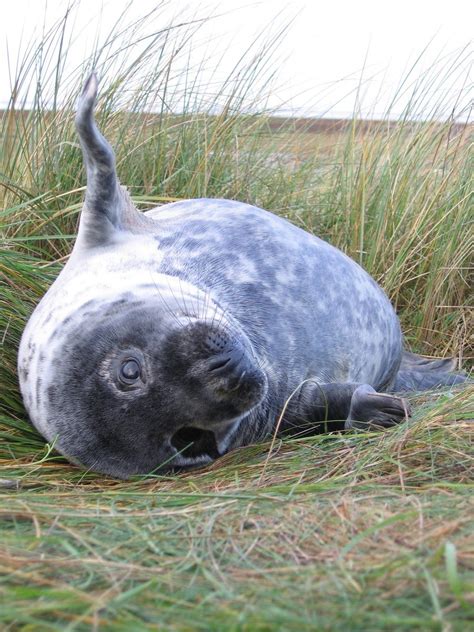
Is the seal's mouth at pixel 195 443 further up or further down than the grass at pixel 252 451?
further down

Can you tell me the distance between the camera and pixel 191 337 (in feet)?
9.30

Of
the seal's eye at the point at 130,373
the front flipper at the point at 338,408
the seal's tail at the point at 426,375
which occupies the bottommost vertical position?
the seal's tail at the point at 426,375

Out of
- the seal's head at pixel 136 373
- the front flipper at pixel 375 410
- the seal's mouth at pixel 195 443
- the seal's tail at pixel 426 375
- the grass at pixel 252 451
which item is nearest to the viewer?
the grass at pixel 252 451

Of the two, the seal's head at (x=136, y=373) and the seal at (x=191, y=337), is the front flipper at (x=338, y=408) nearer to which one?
the seal at (x=191, y=337)

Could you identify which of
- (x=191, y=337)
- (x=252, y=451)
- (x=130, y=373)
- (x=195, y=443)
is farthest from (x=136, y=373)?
(x=252, y=451)

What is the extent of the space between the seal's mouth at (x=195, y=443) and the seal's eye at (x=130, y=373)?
215 mm

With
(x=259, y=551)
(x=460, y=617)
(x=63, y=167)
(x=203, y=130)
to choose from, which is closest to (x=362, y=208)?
(x=203, y=130)

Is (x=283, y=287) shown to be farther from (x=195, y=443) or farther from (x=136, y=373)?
(x=136, y=373)

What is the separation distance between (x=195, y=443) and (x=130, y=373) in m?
0.35

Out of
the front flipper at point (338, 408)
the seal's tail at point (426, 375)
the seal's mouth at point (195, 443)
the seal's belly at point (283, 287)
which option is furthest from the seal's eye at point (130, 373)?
the seal's tail at point (426, 375)

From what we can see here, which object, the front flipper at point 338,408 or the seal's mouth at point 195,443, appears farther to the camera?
the front flipper at point 338,408

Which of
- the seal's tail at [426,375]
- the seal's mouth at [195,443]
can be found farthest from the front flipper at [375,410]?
the seal's tail at [426,375]

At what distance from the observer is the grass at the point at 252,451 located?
1.69 metres

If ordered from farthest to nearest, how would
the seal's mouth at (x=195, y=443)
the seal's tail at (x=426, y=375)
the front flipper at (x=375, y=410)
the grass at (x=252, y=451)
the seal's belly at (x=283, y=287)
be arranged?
1. the seal's tail at (x=426, y=375)
2. the seal's belly at (x=283, y=287)
3. the front flipper at (x=375, y=410)
4. the seal's mouth at (x=195, y=443)
5. the grass at (x=252, y=451)
